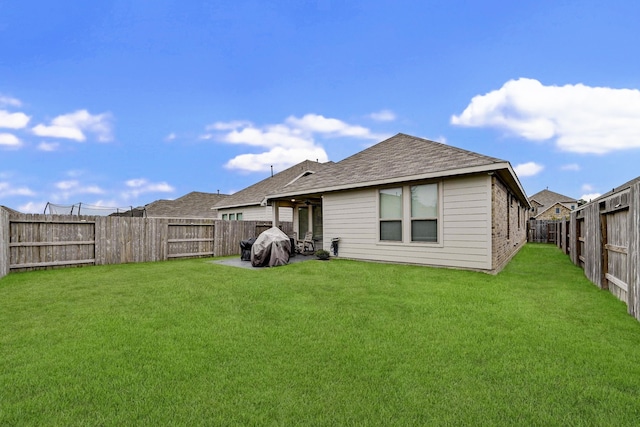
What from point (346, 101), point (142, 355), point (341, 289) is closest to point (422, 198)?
point (341, 289)

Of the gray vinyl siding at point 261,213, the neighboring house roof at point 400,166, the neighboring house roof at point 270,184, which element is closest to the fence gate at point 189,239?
the neighboring house roof at point 400,166

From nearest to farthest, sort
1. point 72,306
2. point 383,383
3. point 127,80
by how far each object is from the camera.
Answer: point 383,383 → point 72,306 → point 127,80

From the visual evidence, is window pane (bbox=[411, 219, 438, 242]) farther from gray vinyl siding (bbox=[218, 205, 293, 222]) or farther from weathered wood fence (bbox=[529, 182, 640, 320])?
gray vinyl siding (bbox=[218, 205, 293, 222])

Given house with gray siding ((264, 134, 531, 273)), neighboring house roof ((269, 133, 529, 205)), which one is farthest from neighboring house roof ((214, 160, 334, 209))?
house with gray siding ((264, 134, 531, 273))

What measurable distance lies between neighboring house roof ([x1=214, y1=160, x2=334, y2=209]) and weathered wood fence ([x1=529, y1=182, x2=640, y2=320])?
1444cm

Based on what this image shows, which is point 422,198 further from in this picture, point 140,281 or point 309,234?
point 140,281

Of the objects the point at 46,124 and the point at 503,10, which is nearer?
the point at 503,10

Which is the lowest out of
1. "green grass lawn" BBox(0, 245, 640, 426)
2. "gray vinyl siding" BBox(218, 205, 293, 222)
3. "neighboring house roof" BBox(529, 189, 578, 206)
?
"green grass lawn" BBox(0, 245, 640, 426)

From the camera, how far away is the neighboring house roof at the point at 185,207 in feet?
85.8

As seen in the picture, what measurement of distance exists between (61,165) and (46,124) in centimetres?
286

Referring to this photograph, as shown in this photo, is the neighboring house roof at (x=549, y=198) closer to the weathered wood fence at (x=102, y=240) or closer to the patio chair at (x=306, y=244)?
the patio chair at (x=306, y=244)

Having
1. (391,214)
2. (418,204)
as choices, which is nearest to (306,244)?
(391,214)

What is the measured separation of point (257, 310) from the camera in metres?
4.53

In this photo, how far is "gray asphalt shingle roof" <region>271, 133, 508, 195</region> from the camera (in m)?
8.04
